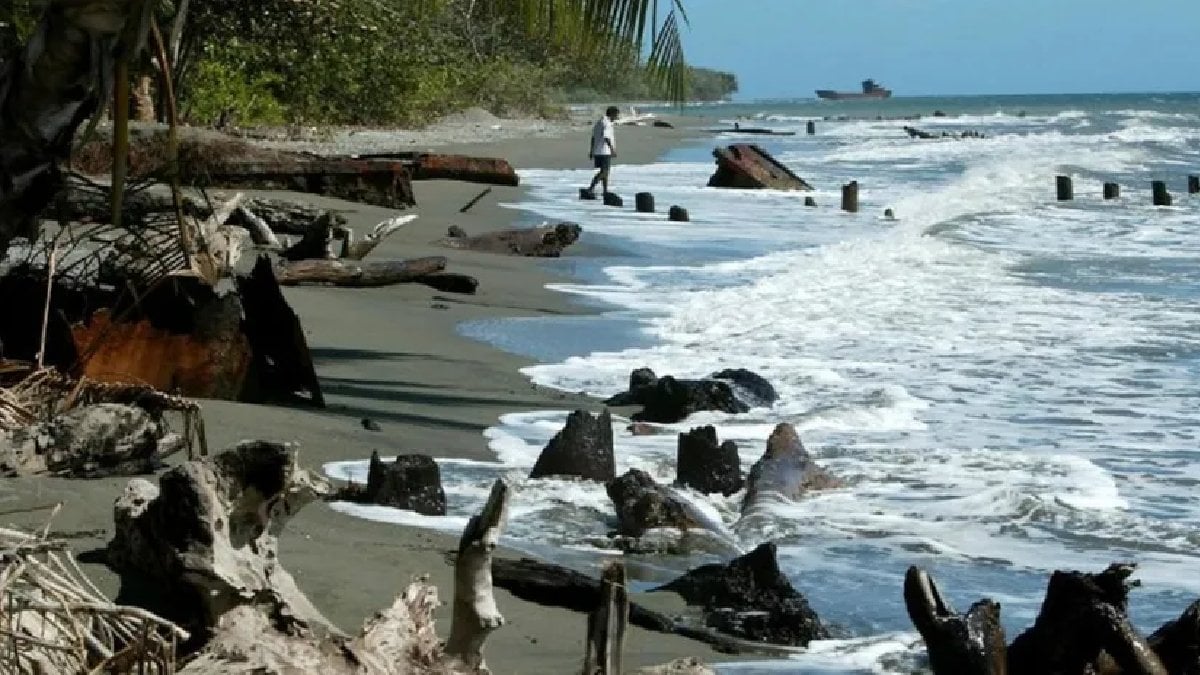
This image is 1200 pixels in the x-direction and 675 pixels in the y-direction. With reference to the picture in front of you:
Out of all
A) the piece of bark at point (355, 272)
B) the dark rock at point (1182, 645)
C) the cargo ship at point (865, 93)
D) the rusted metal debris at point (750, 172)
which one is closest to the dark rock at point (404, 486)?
the dark rock at point (1182, 645)

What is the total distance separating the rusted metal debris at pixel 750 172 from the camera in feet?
108

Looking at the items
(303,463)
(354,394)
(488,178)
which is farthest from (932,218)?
(303,463)

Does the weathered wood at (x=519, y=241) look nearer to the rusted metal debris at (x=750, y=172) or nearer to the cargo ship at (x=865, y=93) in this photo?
the rusted metal debris at (x=750, y=172)

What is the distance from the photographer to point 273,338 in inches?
342

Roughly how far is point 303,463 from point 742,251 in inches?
566

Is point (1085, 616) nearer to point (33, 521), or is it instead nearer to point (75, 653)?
point (75, 653)

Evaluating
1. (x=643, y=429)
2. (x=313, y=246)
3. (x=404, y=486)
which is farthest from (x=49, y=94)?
(x=313, y=246)

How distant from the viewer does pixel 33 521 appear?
5.29 m

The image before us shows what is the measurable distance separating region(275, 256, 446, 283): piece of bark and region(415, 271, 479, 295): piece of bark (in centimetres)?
6

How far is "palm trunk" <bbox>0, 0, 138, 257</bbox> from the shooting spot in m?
3.90

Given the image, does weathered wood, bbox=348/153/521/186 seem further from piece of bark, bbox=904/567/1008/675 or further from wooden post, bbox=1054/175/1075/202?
piece of bark, bbox=904/567/1008/675

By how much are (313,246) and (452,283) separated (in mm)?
1270

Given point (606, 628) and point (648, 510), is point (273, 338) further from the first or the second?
point (606, 628)

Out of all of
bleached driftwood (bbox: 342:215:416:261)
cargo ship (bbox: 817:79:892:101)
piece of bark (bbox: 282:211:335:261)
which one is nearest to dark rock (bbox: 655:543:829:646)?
piece of bark (bbox: 282:211:335:261)
